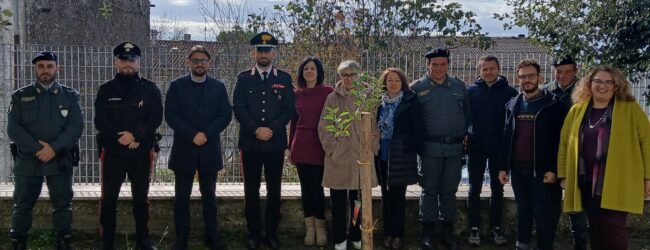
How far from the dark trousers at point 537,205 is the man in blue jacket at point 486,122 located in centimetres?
44

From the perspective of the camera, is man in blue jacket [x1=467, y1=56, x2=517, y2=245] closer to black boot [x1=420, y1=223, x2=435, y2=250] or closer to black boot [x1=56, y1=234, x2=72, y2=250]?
black boot [x1=420, y1=223, x2=435, y2=250]

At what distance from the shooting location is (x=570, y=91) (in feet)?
20.6

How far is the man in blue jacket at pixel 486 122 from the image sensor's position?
6.38 m

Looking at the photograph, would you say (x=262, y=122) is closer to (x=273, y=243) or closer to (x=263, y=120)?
(x=263, y=120)

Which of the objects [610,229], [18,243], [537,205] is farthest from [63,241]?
[610,229]

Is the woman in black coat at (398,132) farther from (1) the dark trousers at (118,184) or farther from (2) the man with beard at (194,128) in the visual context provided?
(1) the dark trousers at (118,184)

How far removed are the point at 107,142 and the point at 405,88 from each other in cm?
272

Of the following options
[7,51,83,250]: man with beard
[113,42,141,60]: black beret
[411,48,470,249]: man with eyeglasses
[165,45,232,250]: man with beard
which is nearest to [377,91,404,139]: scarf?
[411,48,470,249]: man with eyeglasses

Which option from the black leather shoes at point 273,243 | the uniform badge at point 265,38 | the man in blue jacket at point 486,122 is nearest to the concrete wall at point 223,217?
the man in blue jacket at point 486,122

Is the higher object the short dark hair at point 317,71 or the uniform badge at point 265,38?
the uniform badge at point 265,38

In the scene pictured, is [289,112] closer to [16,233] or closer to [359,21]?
[16,233]

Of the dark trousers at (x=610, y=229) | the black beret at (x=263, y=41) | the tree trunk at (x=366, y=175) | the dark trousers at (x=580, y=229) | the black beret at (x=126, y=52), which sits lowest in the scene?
the dark trousers at (x=580, y=229)

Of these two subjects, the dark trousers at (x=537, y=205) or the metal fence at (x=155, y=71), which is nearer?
the dark trousers at (x=537, y=205)

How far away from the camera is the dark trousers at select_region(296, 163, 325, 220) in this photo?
6.34 meters
